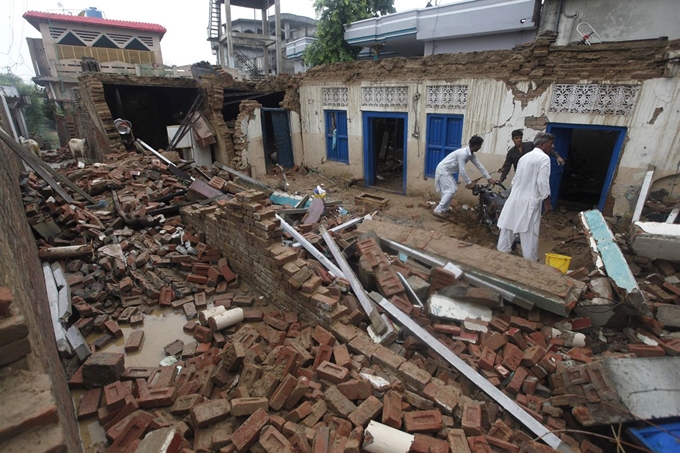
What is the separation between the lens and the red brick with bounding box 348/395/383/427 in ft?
8.67

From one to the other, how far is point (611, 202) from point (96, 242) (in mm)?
9718

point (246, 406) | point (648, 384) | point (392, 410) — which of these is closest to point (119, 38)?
point (246, 406)

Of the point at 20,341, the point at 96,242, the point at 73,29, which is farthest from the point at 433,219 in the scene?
the point at 73,29

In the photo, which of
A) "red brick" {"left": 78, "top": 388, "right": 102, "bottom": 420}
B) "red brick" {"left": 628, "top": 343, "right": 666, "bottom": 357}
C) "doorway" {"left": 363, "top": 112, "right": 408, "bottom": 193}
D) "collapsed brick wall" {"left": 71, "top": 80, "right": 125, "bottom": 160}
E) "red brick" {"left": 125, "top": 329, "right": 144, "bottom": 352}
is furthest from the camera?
"doorway" {"left": 363, "top": 112, "right": 408, "bottom": 193}

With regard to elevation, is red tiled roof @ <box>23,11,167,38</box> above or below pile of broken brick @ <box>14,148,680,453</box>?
above

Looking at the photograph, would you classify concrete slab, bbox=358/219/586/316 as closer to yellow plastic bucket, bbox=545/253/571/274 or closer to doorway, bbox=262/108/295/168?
yellow plastic bucket, bbox=545/253/571/274

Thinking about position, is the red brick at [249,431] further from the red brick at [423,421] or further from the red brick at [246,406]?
the red brick at [423,421]

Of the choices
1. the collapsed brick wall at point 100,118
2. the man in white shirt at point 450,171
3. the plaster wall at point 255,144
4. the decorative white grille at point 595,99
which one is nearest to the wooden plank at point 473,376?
the man in white shirt at point 450,171

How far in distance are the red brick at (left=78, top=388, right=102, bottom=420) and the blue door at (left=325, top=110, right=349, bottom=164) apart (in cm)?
935

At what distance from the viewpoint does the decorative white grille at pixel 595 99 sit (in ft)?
21.2

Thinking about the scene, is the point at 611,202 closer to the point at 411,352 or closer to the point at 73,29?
the point at 411,352

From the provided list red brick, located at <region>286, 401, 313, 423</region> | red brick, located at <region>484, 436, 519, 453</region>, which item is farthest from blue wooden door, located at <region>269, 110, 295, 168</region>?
red brick, located at <region>484, 436, 519, 453</region>

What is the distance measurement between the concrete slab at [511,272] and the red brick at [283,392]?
8.85 feet

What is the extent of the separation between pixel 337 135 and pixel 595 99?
697 cm
